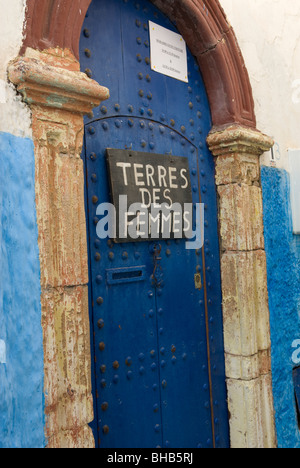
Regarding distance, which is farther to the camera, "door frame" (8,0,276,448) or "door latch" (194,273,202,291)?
"door latch" (194,273,202,291)

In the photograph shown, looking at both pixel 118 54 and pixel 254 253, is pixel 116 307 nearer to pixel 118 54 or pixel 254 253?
pixel 254 253

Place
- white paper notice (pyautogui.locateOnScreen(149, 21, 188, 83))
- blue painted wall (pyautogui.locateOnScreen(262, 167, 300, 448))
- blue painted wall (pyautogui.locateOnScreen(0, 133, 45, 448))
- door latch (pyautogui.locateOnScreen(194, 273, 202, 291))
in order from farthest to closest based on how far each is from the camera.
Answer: blue painted wall (pyautogui.locateOnScreen(262, 167, 300, 448)), door latch (pyautogui.locateOnScreen(194, 273, 202, 291)), white paper notice (pyautogui.locateOnScreen(149, 21, 188, 83)), blue painted wall (pyautogui.locateOnScreen(0, 133, 45, 448))

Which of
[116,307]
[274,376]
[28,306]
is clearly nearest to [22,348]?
[28,306]

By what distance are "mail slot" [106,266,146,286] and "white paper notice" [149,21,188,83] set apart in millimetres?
1178

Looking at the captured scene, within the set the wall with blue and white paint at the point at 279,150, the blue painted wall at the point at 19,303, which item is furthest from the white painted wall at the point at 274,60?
the blue painted wall at the point at 19,303

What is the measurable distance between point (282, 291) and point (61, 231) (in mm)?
1950

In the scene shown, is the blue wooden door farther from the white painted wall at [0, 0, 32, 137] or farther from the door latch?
the white painted wall at [0, 0, 32, 137]

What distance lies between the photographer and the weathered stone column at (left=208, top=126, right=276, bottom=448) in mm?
2775

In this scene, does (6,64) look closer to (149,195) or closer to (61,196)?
(61,196)

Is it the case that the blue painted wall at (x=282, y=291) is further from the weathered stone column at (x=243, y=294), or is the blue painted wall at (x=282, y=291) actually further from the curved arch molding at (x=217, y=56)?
the curved arch molding at (x=217, y=56)

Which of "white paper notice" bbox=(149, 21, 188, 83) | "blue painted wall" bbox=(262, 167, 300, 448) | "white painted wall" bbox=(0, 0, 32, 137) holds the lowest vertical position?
"blue painted wall" bbox=(262, 167, 300, 448)

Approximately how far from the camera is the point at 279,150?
3.28m

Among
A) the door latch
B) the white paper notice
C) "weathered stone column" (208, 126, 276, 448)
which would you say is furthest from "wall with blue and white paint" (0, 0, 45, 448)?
"weathered stone column" (208, 126, 276, 448)

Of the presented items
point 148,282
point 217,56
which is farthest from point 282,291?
point 217,56
